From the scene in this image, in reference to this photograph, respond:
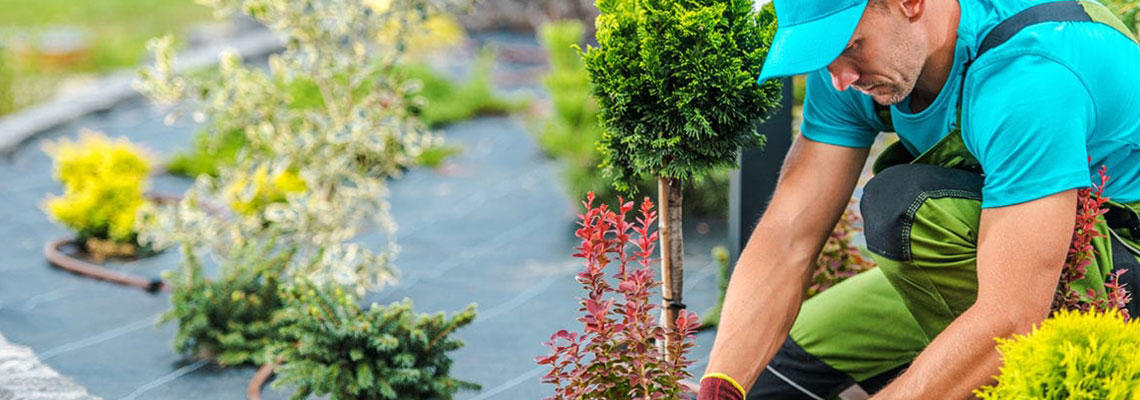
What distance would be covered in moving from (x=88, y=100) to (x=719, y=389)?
5.77 meters

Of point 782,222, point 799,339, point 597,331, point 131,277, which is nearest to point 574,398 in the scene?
point 597,331

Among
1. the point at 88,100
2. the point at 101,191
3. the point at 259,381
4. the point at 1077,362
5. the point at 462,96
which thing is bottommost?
the point at 1077,362

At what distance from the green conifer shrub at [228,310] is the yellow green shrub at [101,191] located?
42.0 inches

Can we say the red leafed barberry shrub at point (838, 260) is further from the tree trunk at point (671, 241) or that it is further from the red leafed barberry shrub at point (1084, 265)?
the red leafed barberry shrub at point (1084, 265)

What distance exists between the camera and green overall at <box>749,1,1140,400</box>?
2.32 meters

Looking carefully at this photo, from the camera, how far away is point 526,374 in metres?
3.39

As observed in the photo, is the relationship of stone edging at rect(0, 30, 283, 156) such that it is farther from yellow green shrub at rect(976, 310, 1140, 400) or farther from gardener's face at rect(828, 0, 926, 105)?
yellow green shrub at rect(976, 310, 1140, 400)

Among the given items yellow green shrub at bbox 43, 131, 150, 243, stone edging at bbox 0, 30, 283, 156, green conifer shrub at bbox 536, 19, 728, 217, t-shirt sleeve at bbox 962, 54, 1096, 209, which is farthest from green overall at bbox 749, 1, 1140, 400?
stone edging at bbox 0, 30, 283, 156

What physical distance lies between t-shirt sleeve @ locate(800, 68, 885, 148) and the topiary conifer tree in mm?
157

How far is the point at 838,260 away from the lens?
122 inches

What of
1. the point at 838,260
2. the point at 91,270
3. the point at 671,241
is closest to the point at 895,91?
the point at 671,241

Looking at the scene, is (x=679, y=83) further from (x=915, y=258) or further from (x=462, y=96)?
(x=462, y=96)

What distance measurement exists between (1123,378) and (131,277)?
348 cm

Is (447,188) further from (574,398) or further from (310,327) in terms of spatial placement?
(574,398)
